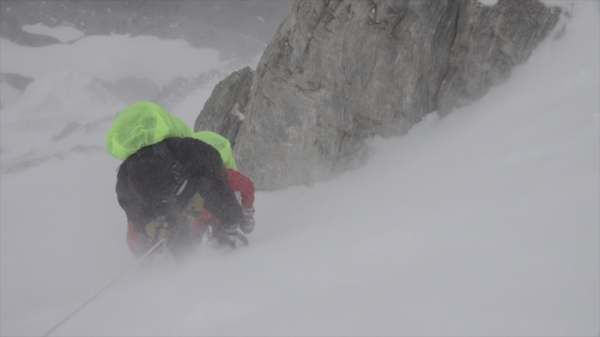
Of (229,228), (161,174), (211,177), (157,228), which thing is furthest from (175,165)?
(229,228)

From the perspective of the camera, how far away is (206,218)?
3693 mm

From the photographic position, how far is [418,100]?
521 centimetres

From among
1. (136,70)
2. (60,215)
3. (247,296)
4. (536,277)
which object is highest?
(536,277)

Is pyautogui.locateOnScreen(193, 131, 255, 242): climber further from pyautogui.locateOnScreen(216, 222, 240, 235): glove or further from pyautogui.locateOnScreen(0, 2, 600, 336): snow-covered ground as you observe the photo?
pyautogui.locateOnScreen(0, 2, 600, 336): snow-covered ground

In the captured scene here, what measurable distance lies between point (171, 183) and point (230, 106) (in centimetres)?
494

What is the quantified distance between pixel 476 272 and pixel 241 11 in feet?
179

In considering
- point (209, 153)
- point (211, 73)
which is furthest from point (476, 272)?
point (211, 73)

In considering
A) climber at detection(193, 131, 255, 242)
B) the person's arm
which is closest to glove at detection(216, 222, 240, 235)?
the person's arm

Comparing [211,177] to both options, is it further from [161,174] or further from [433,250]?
[433,250]

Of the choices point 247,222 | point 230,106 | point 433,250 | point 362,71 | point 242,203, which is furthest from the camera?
point 230,106

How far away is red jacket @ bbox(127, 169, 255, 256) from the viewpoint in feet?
10.9

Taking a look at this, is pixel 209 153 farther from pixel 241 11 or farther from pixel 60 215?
pixel 241 11

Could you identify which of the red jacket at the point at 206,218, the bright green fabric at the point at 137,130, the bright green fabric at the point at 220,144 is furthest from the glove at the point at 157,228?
the bright green fabric at the point at 220,144

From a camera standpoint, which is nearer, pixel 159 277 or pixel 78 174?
pixel 159 277
